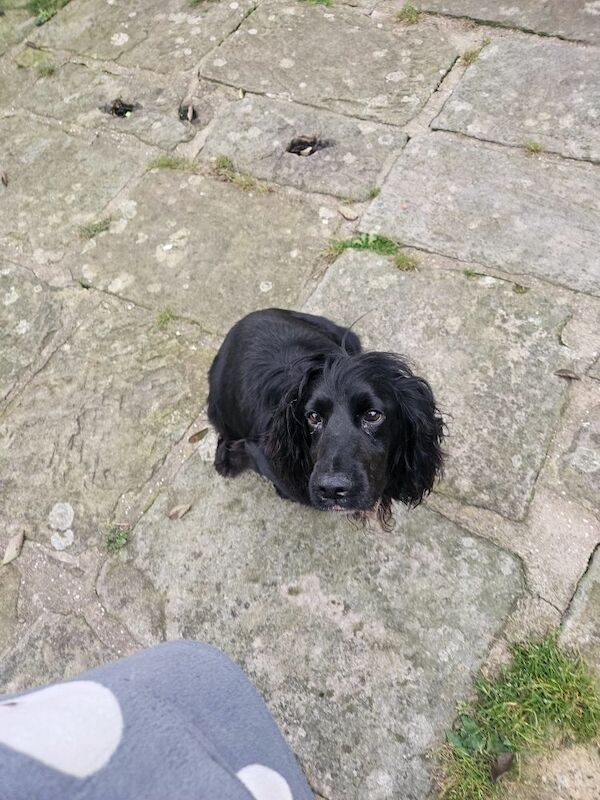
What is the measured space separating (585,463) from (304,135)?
8.77 ft

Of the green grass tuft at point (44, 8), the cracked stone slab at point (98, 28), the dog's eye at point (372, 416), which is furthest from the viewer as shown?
the green grass tuft at point (44, 8)

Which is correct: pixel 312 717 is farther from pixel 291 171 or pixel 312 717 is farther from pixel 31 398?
pixel 291 171

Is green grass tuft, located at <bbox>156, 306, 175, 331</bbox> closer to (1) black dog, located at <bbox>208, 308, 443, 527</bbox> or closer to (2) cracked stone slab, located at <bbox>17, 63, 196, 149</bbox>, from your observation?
(1) black dog, located at <bbox>208, 308, 443, 527</bbox>

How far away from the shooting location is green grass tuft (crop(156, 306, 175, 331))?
323 cm

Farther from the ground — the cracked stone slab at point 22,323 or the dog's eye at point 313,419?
the dog's eye at point 313,419

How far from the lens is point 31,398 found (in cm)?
307

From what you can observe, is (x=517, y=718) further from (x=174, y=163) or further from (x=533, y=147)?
(x=174, y=163)

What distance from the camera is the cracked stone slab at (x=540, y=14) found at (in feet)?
13.1

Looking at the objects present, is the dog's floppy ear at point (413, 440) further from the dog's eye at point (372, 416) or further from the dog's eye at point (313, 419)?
the dog's eye at point (313, 419)

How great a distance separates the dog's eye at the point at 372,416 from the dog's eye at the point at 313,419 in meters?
0.16

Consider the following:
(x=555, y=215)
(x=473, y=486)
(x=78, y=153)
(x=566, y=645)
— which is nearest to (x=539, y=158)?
(x=555, y=215)

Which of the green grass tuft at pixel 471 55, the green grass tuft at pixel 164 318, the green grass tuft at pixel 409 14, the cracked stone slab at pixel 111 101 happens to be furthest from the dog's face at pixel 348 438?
the green grass tuft at pixel 409 14

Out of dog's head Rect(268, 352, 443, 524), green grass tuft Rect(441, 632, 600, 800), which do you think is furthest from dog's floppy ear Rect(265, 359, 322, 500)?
green grass tuft Rect(441, 632, 600, 800)

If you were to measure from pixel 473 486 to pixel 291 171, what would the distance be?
2.30 metres
